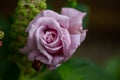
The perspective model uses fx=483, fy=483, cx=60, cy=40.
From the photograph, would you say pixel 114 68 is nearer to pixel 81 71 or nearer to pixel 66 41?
pixel 81 71

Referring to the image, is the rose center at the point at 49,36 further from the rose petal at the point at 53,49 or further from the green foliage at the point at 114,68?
the green foliage at the point at 114,68

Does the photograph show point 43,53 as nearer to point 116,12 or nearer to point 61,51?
point 61,51

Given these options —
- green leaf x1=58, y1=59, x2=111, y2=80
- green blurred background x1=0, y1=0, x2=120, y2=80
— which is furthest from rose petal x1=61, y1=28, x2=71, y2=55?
green blurred background x1=0, y1=0, x2=120, y2=80

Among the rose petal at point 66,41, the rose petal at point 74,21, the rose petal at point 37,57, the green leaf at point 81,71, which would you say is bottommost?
the green leaf at point 81,71

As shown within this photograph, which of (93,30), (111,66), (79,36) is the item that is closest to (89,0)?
(93,30)

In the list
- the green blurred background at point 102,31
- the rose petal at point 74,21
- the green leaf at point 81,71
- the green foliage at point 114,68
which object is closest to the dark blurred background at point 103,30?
the green blurred background at point 102,31

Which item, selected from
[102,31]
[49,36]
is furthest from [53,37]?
[102,31]

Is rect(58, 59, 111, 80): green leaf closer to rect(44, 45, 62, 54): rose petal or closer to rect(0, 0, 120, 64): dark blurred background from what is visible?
rect(44, 45, 62, 54): rose petal
